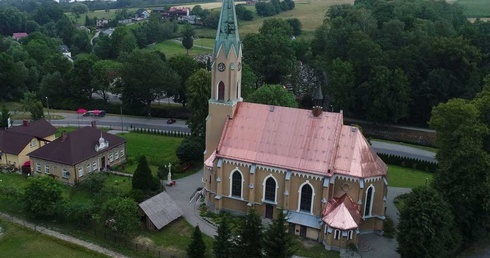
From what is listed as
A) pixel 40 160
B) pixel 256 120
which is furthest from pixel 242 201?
pixel 40 160

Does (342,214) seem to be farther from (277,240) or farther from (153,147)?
(153,147)

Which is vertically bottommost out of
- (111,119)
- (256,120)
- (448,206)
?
(111,119)

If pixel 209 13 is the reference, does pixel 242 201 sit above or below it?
below

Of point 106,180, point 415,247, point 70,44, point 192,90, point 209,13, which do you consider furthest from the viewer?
point 209,13

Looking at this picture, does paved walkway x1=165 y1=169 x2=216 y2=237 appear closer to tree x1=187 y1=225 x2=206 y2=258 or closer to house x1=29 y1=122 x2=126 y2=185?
tree x1=187 y1=225 x2=206 y2=258

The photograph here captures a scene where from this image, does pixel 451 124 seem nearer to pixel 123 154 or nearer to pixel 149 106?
pixel 123 154

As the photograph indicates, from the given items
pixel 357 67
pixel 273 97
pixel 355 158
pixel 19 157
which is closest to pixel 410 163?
pixel 273 97

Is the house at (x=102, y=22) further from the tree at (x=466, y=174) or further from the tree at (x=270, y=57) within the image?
the tree at (x=466, y=174)
